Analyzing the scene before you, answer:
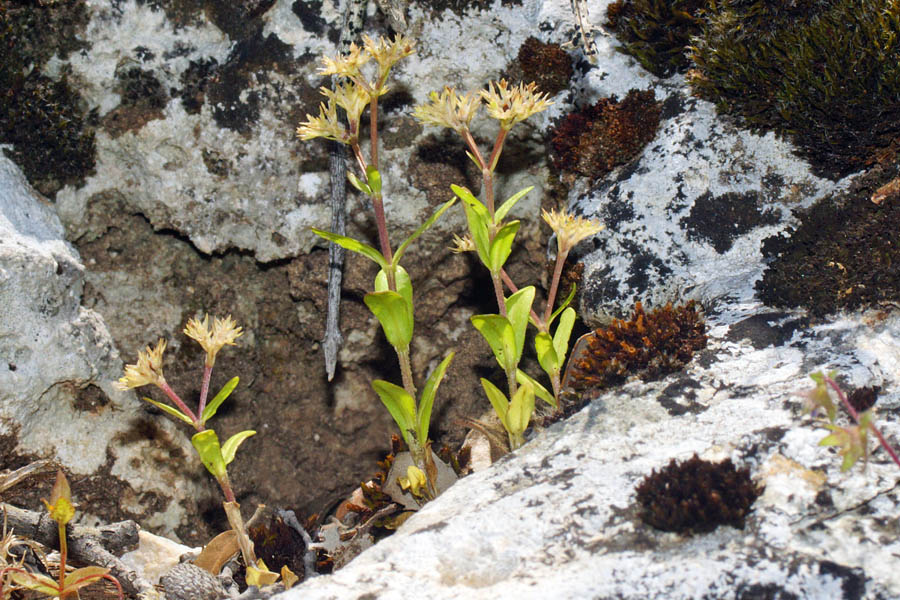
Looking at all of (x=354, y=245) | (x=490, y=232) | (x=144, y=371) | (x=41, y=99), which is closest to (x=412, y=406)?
(x=354, y=245)

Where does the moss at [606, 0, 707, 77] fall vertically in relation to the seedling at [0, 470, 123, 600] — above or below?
above

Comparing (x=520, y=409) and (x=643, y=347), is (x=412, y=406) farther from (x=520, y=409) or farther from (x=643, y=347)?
(x=643, y=347)

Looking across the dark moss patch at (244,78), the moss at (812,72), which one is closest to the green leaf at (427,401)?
the dark moss patch at (244,78)

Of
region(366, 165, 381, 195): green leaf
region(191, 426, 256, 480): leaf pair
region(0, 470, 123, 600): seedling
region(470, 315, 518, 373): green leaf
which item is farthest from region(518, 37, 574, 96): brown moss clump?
region(0, 470, 123, 600): seedling

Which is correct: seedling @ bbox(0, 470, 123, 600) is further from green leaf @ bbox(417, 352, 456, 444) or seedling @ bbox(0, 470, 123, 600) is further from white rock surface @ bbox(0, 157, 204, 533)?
green leaf @ bbox(417, 352, 456, 444)

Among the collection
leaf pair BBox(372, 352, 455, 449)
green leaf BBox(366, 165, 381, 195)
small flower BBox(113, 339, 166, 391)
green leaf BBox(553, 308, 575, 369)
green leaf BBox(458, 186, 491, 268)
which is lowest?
leaf pair BBox(372, 352, 455, 449)

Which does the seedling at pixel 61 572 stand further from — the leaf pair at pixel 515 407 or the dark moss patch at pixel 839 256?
the dark moss patch at pixel 839 256

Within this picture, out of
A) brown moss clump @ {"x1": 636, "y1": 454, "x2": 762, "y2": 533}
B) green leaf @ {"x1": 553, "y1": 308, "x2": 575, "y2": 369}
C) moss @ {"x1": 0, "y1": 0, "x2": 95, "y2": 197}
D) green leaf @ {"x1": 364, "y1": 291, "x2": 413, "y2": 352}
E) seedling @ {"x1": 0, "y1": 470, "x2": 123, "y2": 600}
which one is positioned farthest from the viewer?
moss @ {"x1": 0, "y1": 0, "x2": 95, "y2": 197}
